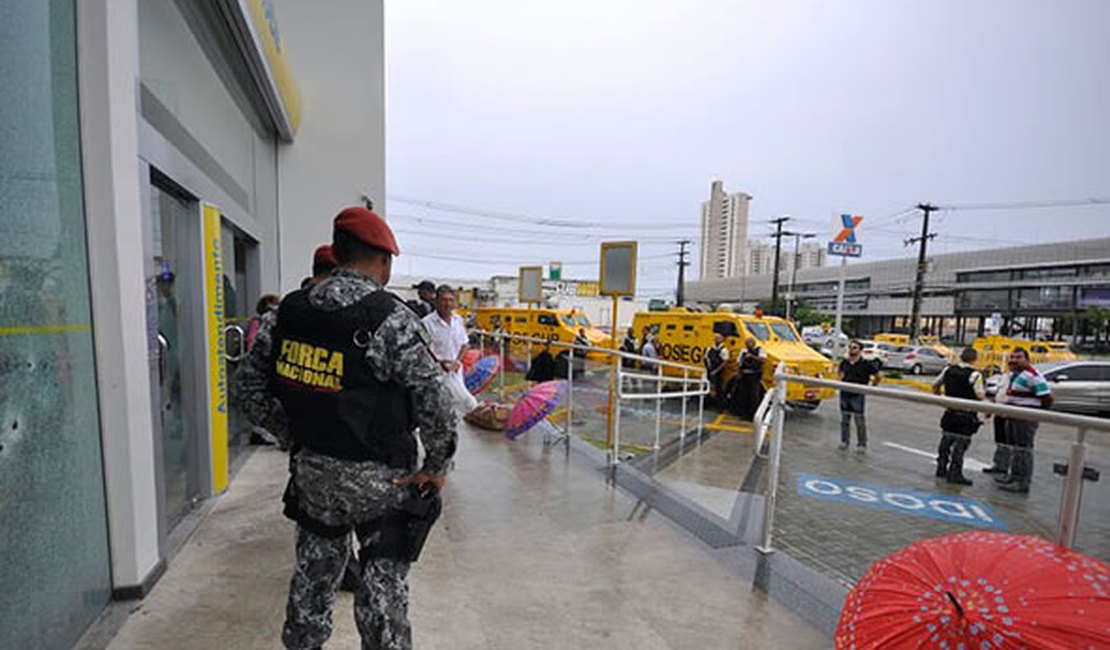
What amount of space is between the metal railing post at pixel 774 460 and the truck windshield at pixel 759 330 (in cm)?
832

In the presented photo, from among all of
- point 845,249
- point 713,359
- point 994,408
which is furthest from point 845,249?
point 994,408

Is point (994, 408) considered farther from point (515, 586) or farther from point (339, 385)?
point (339, 385)

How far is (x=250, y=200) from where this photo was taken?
622cm

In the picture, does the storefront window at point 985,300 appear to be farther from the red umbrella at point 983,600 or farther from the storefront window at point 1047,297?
the red umbrella at point 983,600

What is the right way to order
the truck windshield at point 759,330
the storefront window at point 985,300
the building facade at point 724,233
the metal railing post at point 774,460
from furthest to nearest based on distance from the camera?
the building facade at point 724,233 → the storefront window at point 985,300 → the truck windshield at point 759,330 → the metal railing post at point 774,460

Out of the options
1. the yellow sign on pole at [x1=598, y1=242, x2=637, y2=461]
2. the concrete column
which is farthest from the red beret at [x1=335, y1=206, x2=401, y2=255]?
the yellow sign on pole at [x1=598, y1=242, x2=637, y2=461]

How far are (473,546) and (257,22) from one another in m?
4.84

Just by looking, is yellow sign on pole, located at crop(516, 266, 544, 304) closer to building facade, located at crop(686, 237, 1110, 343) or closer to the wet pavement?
the wet pavement

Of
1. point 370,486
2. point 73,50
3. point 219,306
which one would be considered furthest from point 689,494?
point 73,50

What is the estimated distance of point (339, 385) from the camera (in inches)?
69.8

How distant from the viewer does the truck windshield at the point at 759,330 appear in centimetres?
1139

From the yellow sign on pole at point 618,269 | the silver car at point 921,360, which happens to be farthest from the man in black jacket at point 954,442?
the silver car at point 921,360

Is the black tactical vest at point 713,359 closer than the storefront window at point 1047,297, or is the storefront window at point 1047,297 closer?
the black tactical vest at point 713,359

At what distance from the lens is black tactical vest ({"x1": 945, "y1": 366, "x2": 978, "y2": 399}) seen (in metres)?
6.23
